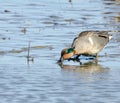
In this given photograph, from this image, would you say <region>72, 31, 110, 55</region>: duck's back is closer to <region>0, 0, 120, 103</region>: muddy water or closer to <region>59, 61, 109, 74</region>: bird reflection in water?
<region>0, 0, 120, 103</region>: muddy water

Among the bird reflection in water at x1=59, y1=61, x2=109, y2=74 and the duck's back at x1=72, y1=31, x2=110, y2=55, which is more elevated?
the duck's back at x1=72, y1=31, x2=110, y2=55

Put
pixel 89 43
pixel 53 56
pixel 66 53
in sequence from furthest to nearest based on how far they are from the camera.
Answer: pixel 89 43
pixel 53 56
pixel 66 53

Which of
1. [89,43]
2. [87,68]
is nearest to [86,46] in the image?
[89,43]

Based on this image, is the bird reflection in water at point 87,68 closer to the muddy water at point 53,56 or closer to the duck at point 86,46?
the muddy water at point 53,56

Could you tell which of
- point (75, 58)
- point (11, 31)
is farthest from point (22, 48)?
point (11, 31)

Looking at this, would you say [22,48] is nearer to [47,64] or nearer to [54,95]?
[47,64]

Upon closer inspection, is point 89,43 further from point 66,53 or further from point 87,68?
point 87,68

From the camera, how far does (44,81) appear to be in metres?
11.2

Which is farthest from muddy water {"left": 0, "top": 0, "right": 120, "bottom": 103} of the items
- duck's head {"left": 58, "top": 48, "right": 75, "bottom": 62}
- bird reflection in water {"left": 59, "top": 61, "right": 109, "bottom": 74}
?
duck's head {"left": 58, "top": 48, "right": 75, "bottom": 62}

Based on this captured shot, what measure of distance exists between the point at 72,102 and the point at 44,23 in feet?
25.7

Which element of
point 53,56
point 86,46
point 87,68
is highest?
point 86,46

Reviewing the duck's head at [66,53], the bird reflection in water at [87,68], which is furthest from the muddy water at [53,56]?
the duck's head at [66,53]

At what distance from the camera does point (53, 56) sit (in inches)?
525

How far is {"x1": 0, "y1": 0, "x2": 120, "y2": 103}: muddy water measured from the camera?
1038 centimetres
